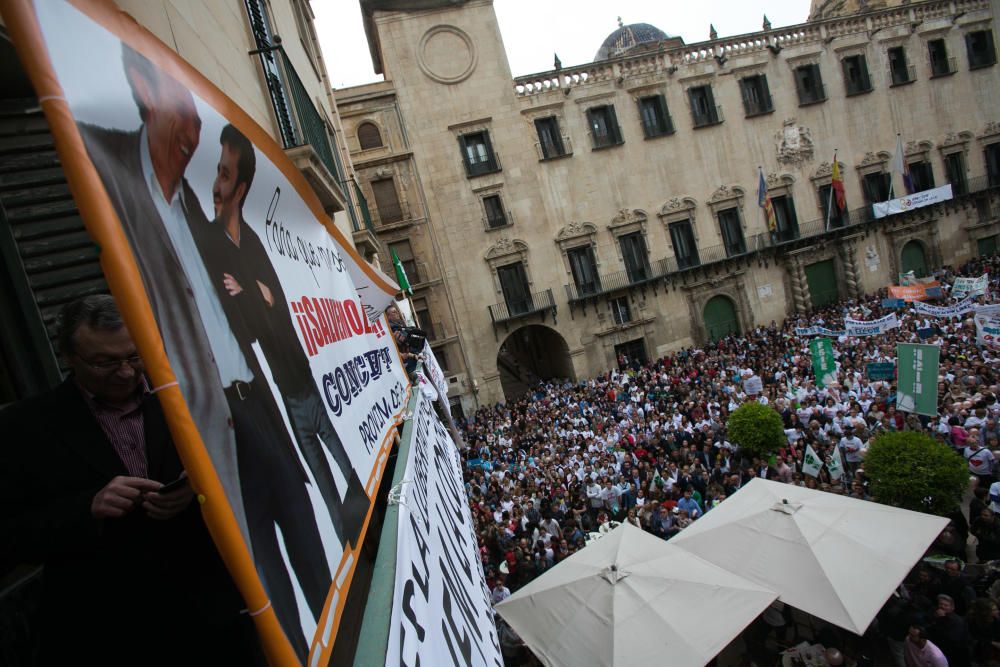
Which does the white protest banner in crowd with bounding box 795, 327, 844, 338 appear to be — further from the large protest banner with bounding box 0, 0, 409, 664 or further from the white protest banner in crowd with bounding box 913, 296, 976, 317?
the large protest banner with bounding box 0, 0, 409, 664

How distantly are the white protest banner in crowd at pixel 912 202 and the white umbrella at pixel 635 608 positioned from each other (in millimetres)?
Answer: 27920

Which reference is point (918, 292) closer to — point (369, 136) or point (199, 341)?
point (369, 136)

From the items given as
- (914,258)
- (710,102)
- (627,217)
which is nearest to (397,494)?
(627,217)

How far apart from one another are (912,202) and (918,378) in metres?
23.3

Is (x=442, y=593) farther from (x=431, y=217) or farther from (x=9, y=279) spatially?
(x=431, y=217)

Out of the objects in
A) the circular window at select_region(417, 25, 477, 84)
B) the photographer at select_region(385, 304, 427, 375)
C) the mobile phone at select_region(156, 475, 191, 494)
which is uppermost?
the circular window at select_region(417, 25, 477, 84)

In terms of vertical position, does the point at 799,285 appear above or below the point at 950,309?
above

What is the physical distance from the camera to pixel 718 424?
43.4ft

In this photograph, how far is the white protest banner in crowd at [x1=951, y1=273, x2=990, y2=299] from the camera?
56.2 feet

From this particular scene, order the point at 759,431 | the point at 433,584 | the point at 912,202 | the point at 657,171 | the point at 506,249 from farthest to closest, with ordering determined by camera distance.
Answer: the point at 912,202 < the point at 657,171 < the point at 506,249 < the point at 759,431 < the point at 433,584

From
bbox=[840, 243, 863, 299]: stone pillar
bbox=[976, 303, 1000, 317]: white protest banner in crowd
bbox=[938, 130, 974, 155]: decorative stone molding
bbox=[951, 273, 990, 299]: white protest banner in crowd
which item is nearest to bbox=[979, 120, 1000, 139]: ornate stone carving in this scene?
bbox=[938, 130, 974, 155]: decorative stone molding

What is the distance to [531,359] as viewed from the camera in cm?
3250

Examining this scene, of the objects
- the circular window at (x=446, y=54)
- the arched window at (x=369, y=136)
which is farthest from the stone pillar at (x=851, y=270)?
the arched window at (x=369, y=136)

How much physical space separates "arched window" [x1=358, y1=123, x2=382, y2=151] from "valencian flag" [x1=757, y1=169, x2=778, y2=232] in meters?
17.4
